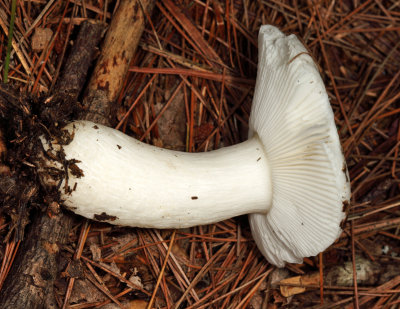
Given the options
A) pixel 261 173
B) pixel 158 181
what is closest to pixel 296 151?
pixel 261 173

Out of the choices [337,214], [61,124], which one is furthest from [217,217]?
[61,124]

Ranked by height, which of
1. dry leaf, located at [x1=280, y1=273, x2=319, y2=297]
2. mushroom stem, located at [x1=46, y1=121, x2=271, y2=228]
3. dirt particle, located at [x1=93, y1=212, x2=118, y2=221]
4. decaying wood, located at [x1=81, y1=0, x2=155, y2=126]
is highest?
decaying wood, located at [x1=81, y1=0, x2=155, y2=126]

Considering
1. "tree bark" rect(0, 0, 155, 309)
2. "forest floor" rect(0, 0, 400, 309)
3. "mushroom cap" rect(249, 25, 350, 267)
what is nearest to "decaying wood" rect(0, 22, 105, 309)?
"tree bark" rect(0, 0, 155, 309)

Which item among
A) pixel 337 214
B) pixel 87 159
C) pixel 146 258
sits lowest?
pixel 146 258

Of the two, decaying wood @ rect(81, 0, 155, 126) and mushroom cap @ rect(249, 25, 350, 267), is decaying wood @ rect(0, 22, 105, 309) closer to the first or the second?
decaying wood @ rect(81, 0, 155, 126)

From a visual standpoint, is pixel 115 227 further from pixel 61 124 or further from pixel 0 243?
pixel 61 124

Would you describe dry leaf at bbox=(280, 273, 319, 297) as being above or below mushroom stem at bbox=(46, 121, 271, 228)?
below
